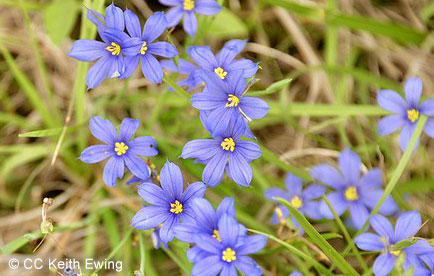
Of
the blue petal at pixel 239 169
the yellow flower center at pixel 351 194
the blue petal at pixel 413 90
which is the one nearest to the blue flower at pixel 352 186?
the yellow flower center at pixel 351 194

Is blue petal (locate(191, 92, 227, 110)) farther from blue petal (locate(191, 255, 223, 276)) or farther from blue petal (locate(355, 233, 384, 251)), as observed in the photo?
blue petal (locate(355, 233, 384, 251))

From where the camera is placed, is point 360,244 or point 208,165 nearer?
point 208,165

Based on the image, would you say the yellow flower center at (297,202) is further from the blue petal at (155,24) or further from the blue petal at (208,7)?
the blue petal at (155,24)

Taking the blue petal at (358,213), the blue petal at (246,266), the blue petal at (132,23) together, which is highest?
the blue petal at (132,23)

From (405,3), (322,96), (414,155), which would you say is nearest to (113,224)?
(322,96)

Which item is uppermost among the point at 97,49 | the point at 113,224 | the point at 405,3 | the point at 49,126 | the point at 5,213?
the point at 97,49

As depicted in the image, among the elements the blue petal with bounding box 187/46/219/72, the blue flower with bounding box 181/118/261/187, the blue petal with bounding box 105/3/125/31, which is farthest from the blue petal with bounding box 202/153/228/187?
the blue petal with bounding box 105/3/125/31

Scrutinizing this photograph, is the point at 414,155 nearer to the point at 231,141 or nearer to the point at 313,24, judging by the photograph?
the point at 313,24

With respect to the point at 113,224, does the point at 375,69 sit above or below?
above
